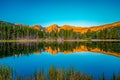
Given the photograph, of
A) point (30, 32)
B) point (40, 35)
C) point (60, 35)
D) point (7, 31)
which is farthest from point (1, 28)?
point (60, 35)

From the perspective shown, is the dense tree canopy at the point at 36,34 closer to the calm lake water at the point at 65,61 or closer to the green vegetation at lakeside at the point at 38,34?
the green vegetation at lakeside at the point at 38,34

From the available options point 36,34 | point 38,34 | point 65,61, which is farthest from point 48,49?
point 38,34

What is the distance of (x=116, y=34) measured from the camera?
567 feet

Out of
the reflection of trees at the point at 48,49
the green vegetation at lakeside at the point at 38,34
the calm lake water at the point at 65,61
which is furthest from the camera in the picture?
the green vegetation at lakeside at the point at 38,34

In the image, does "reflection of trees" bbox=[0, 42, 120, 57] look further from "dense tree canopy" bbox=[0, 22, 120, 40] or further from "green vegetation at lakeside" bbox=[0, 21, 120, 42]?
"green vegetation at lakeside" bbox=[0, 21, 120, 42]

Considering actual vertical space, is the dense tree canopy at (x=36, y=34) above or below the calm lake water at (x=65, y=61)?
above

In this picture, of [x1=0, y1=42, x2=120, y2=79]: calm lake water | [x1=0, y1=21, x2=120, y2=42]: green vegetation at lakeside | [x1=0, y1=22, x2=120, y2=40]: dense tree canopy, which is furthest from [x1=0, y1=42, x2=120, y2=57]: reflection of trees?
[x1=0, y1=21, x2=120, y2=42]: green vegetation at lakeside

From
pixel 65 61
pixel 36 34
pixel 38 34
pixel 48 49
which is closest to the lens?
pixel 65 61

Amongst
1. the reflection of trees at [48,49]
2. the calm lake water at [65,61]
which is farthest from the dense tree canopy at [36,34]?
the calm lake water at [65,61]

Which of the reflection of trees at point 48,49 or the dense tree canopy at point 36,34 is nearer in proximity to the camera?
the reflection of trees at point 48,49

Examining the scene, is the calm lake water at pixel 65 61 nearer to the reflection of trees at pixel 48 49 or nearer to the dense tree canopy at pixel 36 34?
the reflection of trees at pixel 48 49

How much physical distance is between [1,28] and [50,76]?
12424 cm

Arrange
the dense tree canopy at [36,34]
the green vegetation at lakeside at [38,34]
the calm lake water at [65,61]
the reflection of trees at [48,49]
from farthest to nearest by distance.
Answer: the green vegetation at lakeside at [38,34] < the dense tree canopy at [36,34] < the reflection of trees at [48,49] < the calm lake water at [65,61]

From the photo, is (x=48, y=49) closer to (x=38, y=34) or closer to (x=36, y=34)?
(x=36, y=34)
